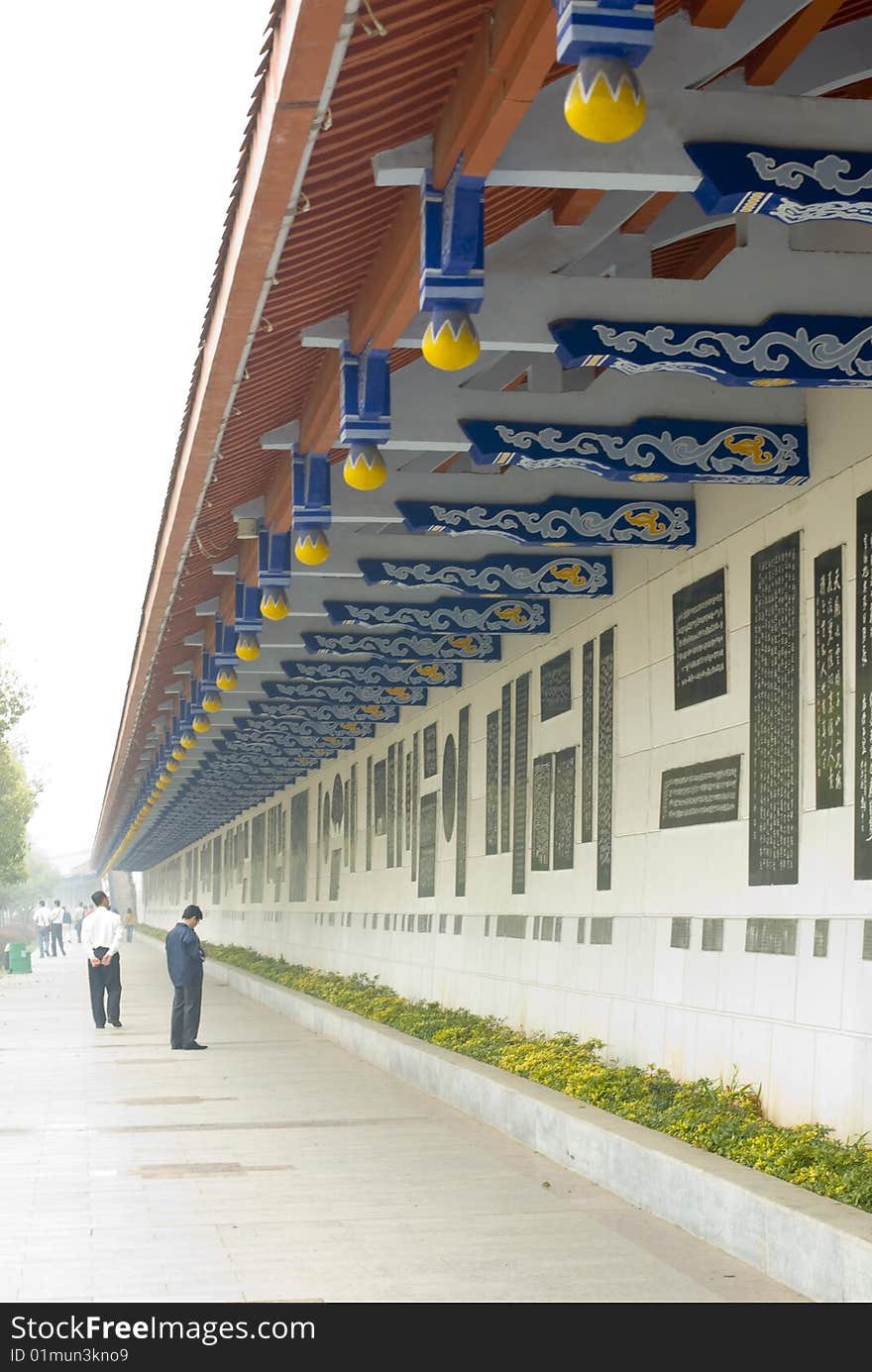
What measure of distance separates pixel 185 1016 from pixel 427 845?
3249mm

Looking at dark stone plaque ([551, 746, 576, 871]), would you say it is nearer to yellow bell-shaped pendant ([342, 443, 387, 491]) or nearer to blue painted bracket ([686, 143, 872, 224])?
yellow bell-shaped pendant ([342, 443, 387, 491])

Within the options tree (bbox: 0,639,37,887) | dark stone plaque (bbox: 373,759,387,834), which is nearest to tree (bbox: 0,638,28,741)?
tree (bbox: 0,639,37,887)

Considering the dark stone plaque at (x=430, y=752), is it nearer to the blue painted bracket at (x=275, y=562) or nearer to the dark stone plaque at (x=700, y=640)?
the blue painted bracket at (x=275, y=562)

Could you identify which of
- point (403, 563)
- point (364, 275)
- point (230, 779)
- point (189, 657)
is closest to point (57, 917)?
point (230, 779)

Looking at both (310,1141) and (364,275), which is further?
(310,1141)

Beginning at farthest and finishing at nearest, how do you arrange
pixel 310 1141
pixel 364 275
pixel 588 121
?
1. pixel 310 1141
2. pixel 364 275
3. pixel 588 121

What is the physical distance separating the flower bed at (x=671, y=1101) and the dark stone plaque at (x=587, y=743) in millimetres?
1564

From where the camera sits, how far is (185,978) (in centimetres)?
1786

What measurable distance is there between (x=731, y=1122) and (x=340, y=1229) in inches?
80.1

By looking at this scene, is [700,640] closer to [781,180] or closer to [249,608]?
[249,608]

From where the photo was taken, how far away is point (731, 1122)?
8648 millimetres

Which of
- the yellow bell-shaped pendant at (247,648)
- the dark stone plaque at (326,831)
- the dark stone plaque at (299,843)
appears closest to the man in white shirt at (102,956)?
the dark stone plaque at (326,831)

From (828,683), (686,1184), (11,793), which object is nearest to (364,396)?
(828,683)
